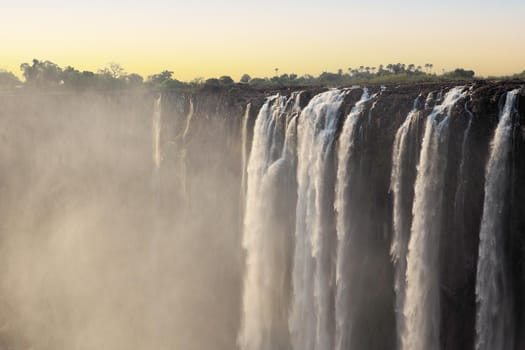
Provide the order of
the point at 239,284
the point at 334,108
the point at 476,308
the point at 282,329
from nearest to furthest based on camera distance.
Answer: the point at 476,308
the point at 334,108
the point at 282,329
the point at 239,284

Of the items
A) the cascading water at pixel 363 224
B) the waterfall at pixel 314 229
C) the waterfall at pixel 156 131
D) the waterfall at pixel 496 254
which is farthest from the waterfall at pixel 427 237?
the waterfall at pixel 156 131

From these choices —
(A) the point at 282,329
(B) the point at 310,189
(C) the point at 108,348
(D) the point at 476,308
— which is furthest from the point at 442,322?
(C) the point at 108,348

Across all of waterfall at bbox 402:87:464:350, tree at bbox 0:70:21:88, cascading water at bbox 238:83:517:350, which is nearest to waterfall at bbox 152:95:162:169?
cascading water at bbox 238:83:517:350

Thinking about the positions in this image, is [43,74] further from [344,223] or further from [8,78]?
[344,223]

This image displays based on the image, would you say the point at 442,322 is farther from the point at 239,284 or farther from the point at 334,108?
the point at 239,284

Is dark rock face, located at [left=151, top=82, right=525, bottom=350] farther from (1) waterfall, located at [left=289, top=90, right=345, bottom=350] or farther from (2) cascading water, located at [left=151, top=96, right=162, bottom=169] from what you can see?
(2) cascading water, located at [left=151, top=96, right=162, bottom=169]

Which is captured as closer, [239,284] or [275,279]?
[275,279]
